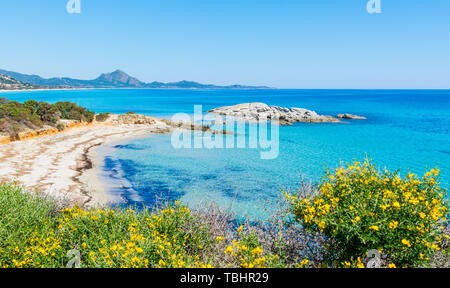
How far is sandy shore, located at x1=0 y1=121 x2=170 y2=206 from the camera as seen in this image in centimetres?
2047

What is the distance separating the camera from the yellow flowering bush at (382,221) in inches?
249

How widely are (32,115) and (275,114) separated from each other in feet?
170

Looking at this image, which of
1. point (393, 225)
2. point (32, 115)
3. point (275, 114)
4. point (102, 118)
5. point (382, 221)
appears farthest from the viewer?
point (275, 114)

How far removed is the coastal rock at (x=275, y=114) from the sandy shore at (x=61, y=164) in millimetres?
35095

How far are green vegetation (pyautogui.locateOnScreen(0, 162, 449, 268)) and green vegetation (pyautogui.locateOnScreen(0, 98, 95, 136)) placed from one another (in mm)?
32935

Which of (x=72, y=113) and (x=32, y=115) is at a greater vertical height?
(x=72, y=113)

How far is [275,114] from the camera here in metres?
73.3

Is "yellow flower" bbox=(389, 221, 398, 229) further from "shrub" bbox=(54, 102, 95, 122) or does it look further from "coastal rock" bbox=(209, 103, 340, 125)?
"coastal rock" bbox=(209, 103, 340, 125)

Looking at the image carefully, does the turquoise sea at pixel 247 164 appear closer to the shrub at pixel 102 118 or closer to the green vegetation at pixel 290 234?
the green vegetation at pixel 290 234

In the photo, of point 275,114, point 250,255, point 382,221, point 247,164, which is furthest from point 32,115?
point 275,114

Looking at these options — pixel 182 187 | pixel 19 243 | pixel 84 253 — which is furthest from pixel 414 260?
pixel 182 187

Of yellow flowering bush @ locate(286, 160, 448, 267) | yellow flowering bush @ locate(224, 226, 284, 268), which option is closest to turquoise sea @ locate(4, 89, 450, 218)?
yellow flowering bush @ locate(224, 226, 284, 268)

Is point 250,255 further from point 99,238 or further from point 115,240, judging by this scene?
point 99,238

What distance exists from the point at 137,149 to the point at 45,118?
18.8m
